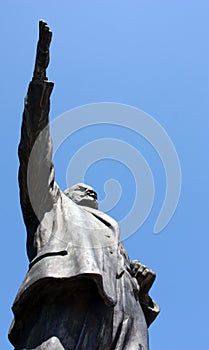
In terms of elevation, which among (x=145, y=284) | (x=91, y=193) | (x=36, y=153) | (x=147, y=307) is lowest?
(x=147, y=307)

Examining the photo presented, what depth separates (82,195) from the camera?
28.7 ft

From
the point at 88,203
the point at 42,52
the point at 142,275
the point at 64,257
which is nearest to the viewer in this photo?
the point at 64,257

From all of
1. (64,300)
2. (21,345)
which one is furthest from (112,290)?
(21,345)

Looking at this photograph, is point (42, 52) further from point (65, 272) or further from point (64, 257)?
point (65, 272)

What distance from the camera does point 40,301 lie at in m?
7.21

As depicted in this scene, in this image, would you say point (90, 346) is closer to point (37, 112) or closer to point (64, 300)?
point (64, 300)

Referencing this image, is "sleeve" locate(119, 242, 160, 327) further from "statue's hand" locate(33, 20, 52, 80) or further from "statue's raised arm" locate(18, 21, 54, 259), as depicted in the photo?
→ "statue's hand" locate(33, 20, 52, 80)


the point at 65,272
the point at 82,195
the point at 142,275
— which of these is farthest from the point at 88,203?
the point at 65,272

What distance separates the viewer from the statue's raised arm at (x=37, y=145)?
25.4ft

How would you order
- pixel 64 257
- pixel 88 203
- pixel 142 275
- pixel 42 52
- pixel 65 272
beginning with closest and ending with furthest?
pixel 65 272, pixel 64 257, pixel 42 52, pixel 142 275, pixel 88 203

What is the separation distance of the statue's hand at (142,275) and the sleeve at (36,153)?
1013 mm

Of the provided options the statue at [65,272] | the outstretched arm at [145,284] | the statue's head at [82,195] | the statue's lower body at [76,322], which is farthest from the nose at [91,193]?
the statue's lower body at [76,322]

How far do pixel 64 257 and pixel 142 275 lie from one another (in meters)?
1.11

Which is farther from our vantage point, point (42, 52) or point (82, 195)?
point (82, 195)
